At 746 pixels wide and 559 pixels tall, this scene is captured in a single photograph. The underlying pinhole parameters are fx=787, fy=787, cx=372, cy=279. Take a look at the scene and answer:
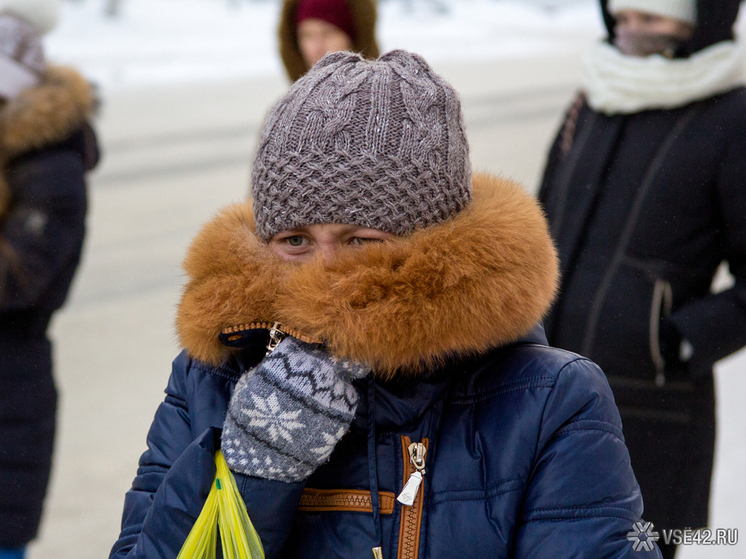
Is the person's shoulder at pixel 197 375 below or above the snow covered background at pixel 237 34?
above

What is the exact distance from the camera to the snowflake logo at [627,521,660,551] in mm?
1057

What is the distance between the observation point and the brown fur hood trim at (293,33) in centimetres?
337

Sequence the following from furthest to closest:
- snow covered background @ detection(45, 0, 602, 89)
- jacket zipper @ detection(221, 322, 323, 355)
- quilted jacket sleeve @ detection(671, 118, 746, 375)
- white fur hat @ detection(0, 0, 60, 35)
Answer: snow covered background @ detection(45, 0, 602, 89) → white fur hat @ detection(0, 0, 60, 35) → quilted jacket sleeve @ detection(671, 118, 746, 375) → jacket zipper @ detection(221, 322, 323, 355)

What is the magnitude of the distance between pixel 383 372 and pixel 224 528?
0.31 metres

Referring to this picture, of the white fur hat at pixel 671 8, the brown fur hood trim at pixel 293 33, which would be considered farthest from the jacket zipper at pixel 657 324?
the brown fur hood trim at pixel 293 33

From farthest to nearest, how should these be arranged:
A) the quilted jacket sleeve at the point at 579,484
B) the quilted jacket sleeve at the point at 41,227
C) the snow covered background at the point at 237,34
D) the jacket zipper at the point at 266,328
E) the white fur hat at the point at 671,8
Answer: the snow covered background at the point at 237,34
the white fur hat at the point at 671,8
the quilted jacket sleeve at the point at 41,227
the jacket zipper at the point at 266,328
the quilted jacket sleeve at the point at 579,484

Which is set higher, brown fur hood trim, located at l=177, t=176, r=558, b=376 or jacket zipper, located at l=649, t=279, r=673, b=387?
brown fur hood trim, located at l=177, t=176, r=558, b=376

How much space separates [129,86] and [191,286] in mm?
11458

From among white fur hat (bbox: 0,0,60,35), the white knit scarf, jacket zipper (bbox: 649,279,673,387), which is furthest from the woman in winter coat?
white fur hat (bbox: 0,0,60,35)

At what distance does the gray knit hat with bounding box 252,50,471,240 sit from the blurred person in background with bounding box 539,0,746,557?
1144 millimetres

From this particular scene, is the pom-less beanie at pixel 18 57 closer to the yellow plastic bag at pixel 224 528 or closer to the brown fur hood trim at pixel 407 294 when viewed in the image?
the brown fur hood trim at pixel 407 294

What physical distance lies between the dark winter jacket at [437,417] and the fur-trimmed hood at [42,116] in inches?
56.1

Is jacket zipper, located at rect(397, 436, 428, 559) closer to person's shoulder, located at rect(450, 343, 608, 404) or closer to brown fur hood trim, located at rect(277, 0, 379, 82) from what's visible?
person's shoulder, located at rect(450, 343, 608, 404)
